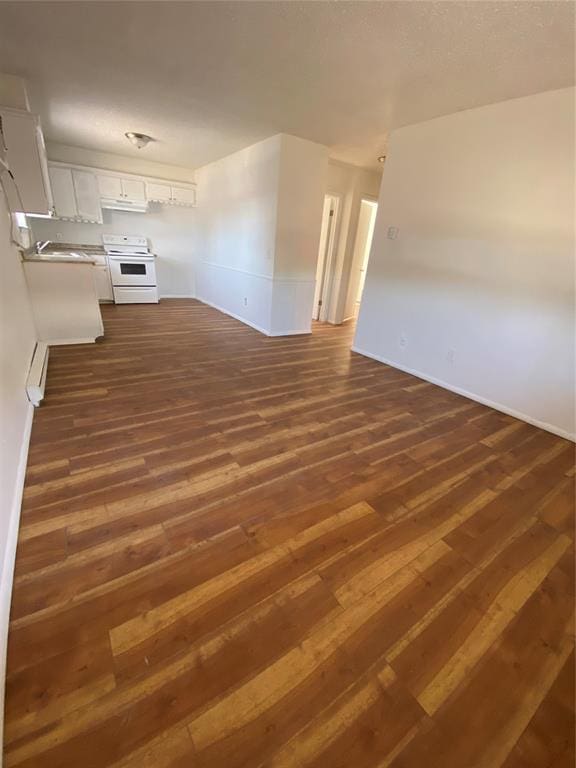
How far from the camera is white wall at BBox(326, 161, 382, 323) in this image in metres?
5.20

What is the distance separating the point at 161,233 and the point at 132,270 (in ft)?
3.71

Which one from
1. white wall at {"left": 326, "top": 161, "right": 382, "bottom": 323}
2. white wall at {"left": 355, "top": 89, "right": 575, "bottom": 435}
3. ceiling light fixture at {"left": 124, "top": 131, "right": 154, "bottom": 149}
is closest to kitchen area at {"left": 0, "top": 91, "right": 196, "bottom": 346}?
ceiling light fixture at {"left": 124, "top": 131, "right": 154, "bottom": 149}

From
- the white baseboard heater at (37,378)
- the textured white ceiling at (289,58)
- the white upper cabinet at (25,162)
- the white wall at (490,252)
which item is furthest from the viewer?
the white upper cabinet at (25,162)

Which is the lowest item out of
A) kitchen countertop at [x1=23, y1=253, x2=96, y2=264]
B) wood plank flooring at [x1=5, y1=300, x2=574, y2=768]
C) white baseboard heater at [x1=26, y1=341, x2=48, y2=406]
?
wood plank flooring at [x1=5, y1=300, x2=574, y2=768]

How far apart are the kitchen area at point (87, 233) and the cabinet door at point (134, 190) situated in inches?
0.7

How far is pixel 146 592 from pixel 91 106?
15.7 feet

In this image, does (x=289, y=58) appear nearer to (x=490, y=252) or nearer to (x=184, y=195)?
(x=490, y=252)

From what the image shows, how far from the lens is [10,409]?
1759 millimetres

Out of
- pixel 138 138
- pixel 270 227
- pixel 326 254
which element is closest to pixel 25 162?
pixel 138 138

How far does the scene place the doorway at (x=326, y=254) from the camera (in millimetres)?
5465

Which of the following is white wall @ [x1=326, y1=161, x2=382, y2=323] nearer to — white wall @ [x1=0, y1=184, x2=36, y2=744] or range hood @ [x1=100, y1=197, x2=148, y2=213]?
range hood @ [x1=100, y1=197, x2=148, y2=213]

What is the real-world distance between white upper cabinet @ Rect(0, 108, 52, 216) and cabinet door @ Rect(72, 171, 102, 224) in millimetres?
2574

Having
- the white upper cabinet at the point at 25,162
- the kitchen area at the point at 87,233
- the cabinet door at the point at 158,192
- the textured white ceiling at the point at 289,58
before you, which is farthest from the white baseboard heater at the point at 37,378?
the cabinet door at the point at 158,192

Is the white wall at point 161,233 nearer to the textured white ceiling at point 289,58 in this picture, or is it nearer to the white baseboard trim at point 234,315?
the white baseboard trim at point 234,315
